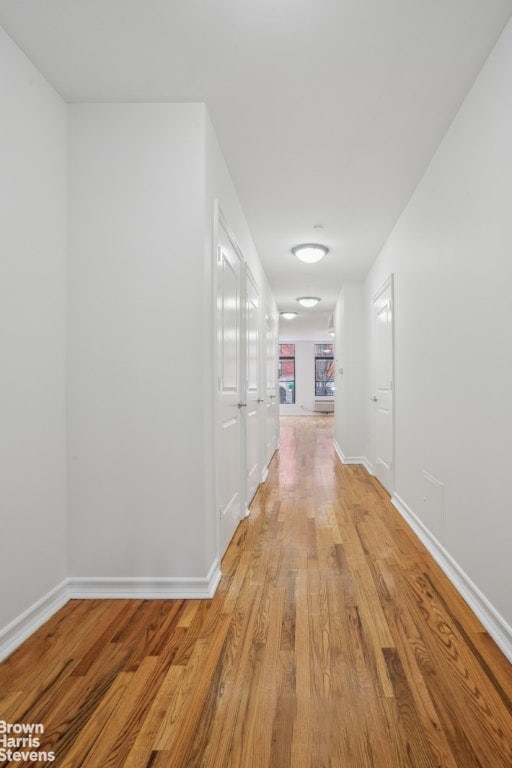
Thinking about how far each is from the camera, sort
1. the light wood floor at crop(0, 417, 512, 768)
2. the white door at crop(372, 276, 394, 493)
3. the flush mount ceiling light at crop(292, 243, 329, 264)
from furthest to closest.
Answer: the flush mount ceiling light at crop(292, 243, 329, 264)
the white door at crop(372, 276, 394, 493)
the light wood floor at crop(0, 417, 512, 768)

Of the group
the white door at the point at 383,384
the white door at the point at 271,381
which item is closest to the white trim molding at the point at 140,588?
the white door at the point at 383,384

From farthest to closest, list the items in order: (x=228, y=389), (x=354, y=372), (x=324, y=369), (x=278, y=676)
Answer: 1. (x=324, y=369)
2. (x=354, y=372)
3. (x=228, y=389)
4. (x=278, y=676)

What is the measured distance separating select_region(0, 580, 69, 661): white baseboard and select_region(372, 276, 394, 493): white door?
2973mm

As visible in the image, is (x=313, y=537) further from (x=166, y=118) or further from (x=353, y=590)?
(x=166, y=118)

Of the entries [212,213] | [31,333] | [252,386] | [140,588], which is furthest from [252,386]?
[31,333]

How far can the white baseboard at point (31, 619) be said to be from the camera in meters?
1.77

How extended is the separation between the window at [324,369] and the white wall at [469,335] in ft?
40.3

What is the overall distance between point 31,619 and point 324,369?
14.3 metres

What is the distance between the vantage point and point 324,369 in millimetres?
15734

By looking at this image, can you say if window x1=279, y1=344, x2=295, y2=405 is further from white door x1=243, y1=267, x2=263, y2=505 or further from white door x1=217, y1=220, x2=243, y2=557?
white door x1=217, y1=220, x2=243, y2=557

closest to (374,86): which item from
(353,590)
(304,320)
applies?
(353,590)

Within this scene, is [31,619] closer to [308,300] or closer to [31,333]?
[31,333]

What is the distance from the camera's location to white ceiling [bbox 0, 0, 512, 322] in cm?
177

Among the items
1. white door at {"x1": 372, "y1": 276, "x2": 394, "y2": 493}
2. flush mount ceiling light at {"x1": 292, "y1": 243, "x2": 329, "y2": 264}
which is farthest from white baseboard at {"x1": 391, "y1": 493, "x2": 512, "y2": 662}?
flush mount ceiling light at {"x1": 292, "y1": 243, "x2": 329, "y2": 264}
